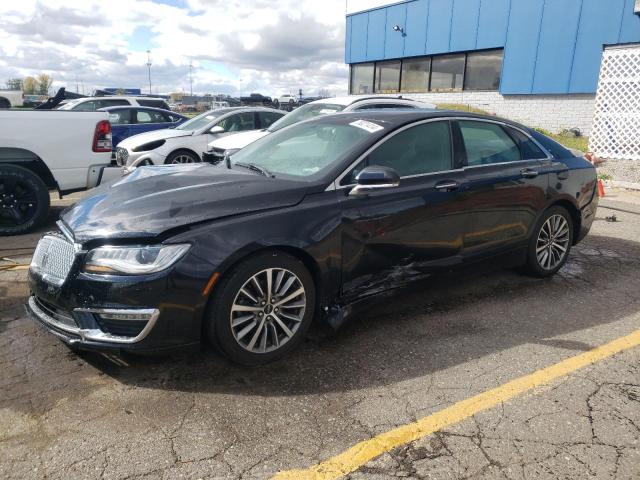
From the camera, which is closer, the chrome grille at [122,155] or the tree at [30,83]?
the chrome grille at [122,155]

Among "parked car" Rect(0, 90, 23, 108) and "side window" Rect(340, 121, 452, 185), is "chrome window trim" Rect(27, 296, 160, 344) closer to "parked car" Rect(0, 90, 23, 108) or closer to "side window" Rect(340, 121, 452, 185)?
"side window" Rect(340, 121, 452, 185)

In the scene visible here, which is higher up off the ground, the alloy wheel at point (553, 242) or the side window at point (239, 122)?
the side window at point (239, 122)

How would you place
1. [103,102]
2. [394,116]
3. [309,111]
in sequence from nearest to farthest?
[394,116]
[309,111]
[103,102]

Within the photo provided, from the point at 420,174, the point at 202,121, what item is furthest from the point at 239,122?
the point at 420,174

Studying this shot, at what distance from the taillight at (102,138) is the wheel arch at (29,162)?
642mm

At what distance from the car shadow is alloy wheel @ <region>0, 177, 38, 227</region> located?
3.72 metres

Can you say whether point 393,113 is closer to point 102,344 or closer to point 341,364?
point 341,364

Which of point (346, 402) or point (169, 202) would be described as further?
point (169, 202)

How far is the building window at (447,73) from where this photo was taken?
69.6 feet

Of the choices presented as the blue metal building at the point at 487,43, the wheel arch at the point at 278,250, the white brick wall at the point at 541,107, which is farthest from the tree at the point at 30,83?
the wheel arch at the point at 278,250

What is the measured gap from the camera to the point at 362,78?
26.9 meters

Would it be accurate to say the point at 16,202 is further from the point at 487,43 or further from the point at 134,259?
the point at 487,43

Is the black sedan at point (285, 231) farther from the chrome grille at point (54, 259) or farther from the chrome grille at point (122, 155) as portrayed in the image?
the chrome grille at point (122, 155)

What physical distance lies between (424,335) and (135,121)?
10550mm
